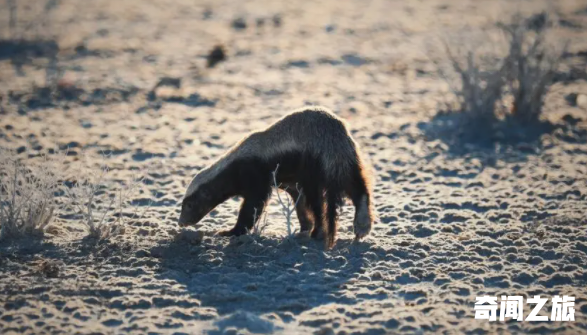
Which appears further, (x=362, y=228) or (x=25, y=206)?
(x=25, y=206)

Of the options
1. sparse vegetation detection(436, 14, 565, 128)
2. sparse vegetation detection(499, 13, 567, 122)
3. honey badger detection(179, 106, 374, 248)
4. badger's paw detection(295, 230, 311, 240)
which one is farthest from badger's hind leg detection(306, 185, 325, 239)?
sparse vegetation detection(499, 13, 567, 122)

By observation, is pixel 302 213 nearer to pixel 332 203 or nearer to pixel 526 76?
pixel 332 203

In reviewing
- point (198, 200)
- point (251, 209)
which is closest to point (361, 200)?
point (251, 209)

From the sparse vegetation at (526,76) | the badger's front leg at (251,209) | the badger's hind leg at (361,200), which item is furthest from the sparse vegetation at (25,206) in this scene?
the sparse vegetation at (526,76)

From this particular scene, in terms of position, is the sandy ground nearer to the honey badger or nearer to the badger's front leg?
the badger's front leg

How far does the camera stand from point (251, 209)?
6945 millimetres

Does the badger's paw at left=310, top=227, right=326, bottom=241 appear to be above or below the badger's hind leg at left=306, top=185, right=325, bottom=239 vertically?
below

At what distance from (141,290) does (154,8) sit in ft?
41.6

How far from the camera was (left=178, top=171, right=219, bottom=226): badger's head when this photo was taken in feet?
23.2

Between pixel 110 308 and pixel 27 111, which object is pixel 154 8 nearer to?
pixel 27 111

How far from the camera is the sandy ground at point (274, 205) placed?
587 centimetres

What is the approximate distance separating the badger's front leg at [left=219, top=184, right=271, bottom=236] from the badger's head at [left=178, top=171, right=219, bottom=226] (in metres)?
0.30

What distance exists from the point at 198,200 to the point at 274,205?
1396 mm

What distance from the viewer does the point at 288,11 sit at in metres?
17.4
